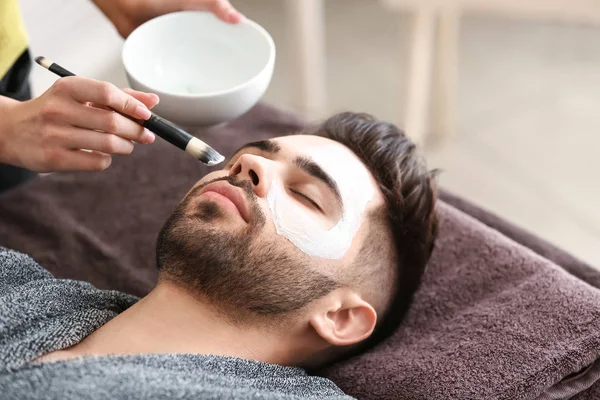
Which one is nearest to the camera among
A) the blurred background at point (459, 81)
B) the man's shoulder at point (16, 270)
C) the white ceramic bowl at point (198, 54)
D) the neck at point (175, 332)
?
the neck at point (175, 332)

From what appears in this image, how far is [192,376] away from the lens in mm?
896

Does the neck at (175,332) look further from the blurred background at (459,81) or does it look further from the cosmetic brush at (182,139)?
the blurred background at (459,81)

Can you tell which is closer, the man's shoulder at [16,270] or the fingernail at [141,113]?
the fingernail at [141,113]

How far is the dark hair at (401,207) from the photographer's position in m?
1.14

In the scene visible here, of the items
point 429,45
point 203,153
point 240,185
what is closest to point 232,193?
point 240,185

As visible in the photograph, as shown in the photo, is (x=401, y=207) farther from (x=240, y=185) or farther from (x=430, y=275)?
(x=240, y=185)

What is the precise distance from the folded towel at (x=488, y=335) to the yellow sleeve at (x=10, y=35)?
0.83 meters

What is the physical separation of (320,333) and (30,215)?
734 millimetres

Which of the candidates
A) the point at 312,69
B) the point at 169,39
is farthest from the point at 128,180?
the point at 312,69

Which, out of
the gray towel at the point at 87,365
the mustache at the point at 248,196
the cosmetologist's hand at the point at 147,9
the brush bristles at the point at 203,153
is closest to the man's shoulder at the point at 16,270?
the gray towel at the point at 87,365

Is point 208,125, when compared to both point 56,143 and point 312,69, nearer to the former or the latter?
point 56,143

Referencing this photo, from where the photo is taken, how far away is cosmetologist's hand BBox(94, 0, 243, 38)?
1231 millimetres

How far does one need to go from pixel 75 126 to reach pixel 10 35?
1.40 feet

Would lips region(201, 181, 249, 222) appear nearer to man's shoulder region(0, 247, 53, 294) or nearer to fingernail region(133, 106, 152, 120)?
fingernail region(133, 106, 152, 120)
